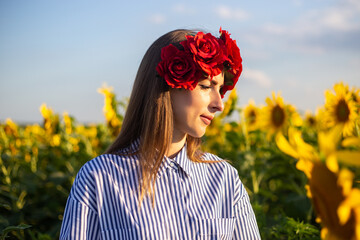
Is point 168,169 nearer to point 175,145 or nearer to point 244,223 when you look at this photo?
point 175,145

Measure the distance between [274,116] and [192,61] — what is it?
2.42 m

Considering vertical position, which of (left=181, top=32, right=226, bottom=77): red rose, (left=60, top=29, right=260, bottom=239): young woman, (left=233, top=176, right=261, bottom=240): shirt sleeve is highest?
(left=181, top=32, right=226, bottom=77): red rose

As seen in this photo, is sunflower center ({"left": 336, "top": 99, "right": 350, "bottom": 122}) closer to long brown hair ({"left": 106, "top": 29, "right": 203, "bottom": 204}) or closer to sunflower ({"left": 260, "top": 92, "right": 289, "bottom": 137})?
sunflower ({"left": 260, "top": 92, "right": 289, "bottom": 137})

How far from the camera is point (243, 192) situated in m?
1.84

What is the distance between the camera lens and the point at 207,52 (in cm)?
170

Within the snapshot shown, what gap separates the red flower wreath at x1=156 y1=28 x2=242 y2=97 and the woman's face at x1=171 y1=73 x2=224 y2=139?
0.05 metres

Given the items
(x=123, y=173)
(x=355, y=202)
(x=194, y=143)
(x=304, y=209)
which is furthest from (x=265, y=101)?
(x=355, y=202)

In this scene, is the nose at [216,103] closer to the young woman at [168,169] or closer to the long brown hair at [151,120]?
the young woman at [168,169]

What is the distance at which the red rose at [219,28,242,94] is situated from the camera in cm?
182

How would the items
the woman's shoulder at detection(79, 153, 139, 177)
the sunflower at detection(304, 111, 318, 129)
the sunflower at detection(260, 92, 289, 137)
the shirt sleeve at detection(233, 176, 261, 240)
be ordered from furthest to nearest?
the sunflower at detection(304, 111, 318, 129) < the sunflower at detection(260, 92, 289, 137) < the shirt sleeve at detection(233, 176, 261, 240) < the woman's shoulder at detection(79, 153, 139, 177)

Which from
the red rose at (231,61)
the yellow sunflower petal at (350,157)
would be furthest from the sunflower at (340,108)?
the yellow sunflower petal at (350,157)

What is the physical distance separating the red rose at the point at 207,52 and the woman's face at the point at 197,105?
0.06 meters

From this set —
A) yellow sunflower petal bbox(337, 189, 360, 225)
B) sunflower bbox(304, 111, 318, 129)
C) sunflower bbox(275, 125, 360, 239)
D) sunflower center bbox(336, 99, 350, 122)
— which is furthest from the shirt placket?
sunflower bbox(304, 111, 318, 129)

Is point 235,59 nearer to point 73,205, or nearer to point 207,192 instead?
point 207,192
